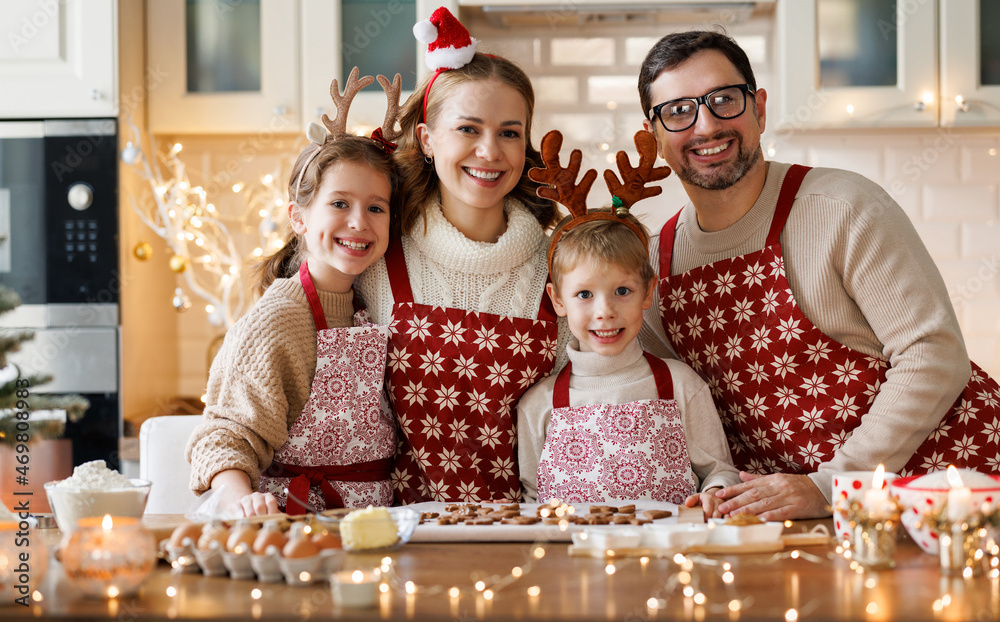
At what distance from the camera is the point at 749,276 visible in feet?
4.96

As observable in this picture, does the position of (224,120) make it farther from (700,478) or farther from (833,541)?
(833,541)

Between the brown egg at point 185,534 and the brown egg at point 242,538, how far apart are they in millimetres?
52

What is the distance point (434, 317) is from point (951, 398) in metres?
0.84

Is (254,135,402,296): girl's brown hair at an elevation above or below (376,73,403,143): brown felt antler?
below

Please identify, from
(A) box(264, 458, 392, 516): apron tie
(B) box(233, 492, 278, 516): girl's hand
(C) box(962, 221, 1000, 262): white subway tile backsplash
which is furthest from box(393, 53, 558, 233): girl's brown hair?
(C) box(962, 221, 1000, 262): white subway tile backsplash

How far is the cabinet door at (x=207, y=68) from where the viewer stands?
2.60 m

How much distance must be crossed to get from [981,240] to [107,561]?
2.71 meters

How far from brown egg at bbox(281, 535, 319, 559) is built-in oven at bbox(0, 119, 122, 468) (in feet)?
5.83

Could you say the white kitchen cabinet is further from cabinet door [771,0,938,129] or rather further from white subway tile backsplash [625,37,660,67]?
white subway tile backsplash [625,37,660,67]

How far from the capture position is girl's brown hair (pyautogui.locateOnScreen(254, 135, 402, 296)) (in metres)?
1.49

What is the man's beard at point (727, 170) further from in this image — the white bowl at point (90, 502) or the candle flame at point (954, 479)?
the white bowl at point (90, 502)

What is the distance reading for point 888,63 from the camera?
8.24 feet

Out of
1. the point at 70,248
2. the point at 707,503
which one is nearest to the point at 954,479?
the point at 707,503

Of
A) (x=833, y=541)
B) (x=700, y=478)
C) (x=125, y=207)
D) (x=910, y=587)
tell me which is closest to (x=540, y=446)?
(x=700, y=478)
